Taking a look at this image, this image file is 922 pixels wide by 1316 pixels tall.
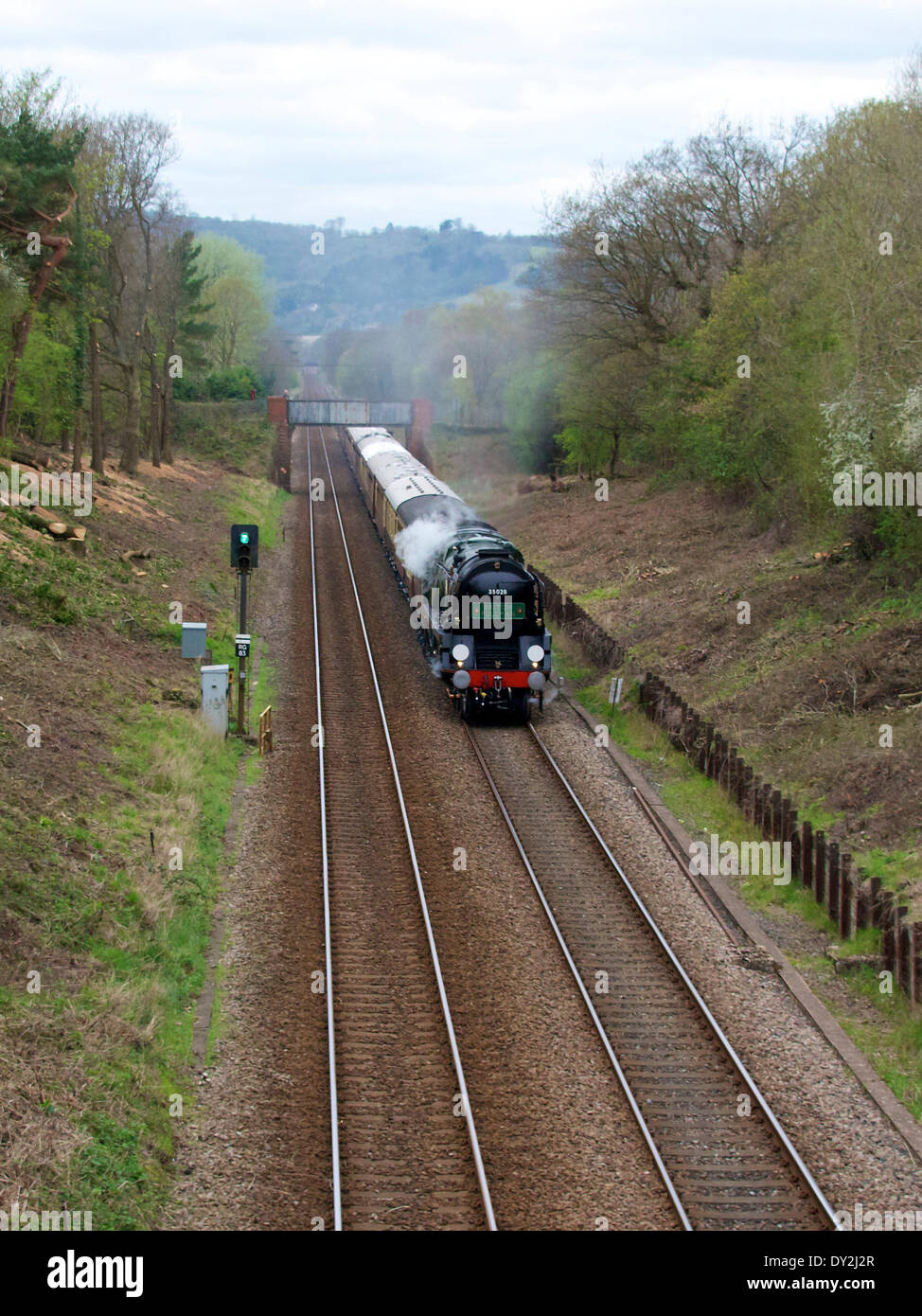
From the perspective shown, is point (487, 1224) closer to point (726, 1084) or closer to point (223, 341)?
point (726, 1084)

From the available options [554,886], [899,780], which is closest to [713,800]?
[899,780]

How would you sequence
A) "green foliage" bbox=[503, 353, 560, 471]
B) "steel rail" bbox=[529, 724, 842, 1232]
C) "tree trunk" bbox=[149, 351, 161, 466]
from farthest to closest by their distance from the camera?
"green foliage" bbox=[503, 353, 560, 471] < "tree trunk" bbox=[149, 351, 161, 466] < "steel rail" bbox=[529, 724, 842, 1232]

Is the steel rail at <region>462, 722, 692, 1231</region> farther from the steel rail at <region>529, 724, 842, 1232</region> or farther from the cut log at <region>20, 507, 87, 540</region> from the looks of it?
the cut log at <region>20, 507, 87, 540</region>

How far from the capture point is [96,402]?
40.2 m

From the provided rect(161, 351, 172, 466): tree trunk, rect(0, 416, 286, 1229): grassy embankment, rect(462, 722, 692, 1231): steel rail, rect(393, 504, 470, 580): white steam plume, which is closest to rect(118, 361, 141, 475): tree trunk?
rect(161, 351, 172, 466): tree trunk

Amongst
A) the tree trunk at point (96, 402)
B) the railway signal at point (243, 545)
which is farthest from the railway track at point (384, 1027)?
the tree trunk at point (96, 402)

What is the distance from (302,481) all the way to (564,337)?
17.5 metres

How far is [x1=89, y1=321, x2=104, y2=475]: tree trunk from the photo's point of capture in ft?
129

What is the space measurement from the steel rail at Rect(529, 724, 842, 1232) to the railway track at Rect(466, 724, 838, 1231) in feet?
0.05

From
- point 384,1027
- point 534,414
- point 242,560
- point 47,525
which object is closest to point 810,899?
point 384,1027

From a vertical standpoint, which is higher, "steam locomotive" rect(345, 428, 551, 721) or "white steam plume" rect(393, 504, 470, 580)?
"white steam plume" rect(393, 504, 470, 580)

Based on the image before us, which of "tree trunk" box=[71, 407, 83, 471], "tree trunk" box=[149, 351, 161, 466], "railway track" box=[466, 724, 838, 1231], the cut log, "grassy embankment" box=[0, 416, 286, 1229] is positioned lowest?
"railway track" box=[466, 724, 838, 1231]

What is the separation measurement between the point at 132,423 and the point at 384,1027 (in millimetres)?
37483

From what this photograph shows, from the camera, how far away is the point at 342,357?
425 feet
